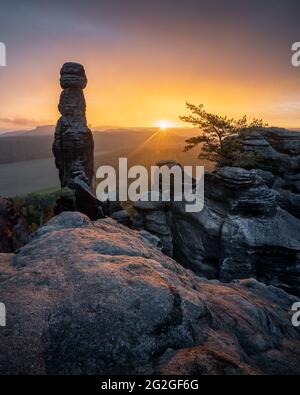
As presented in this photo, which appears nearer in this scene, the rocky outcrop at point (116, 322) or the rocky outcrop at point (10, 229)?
the rocky outcrop at point (116, 322)

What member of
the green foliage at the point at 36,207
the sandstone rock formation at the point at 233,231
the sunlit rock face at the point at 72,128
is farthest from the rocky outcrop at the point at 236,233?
the sunlit rock face at the point at 72,128

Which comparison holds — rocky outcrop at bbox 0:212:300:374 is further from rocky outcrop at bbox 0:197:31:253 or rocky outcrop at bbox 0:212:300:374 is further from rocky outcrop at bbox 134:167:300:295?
rocky outcrop at bbox 134:167:300:295

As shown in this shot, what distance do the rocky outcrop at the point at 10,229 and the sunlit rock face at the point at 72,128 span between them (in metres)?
16.5

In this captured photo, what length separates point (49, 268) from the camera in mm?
8109

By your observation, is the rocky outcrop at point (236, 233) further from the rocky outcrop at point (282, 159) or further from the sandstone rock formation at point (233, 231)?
the rocky outcrop at point (282, 159)

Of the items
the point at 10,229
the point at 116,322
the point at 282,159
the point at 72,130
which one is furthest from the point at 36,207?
the point at 116,322

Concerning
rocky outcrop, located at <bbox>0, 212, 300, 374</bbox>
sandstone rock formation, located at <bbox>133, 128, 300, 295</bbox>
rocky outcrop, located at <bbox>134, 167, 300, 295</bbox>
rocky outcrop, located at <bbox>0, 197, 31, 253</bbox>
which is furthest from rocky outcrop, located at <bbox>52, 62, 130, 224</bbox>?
rocky outcrop, located at <bbox>0, 212, 300, 374</bbox>

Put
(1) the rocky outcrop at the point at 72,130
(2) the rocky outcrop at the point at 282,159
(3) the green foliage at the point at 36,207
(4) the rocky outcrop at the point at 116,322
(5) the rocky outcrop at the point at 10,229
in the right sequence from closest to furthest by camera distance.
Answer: (4) the rocky outcrop at the point at 116,322 → (5) the rocky outcrop at the point at 10,229 → (2) the rocky outcrop at the point at 282,159 → (3) the green foliage at the point at 36,207 → (1) the rocky outcrop at the point at 72,130

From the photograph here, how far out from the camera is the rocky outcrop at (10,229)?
16.9 m

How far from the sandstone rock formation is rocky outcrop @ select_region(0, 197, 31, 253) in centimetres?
1162

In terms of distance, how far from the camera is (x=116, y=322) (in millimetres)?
6352

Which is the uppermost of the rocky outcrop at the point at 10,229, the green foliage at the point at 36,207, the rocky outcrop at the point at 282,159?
the rocky outcrop at the point at 282,159
